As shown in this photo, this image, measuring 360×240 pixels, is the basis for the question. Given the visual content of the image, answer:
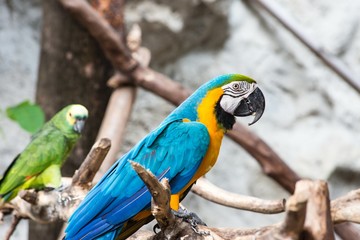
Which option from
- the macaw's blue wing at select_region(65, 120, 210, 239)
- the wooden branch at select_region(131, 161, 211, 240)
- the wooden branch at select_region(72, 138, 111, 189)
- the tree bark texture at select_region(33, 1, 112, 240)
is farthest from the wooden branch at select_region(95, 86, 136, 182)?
the wooden branch at select_region(131, 161, 211, 240)

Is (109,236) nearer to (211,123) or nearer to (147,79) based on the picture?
(211,123)

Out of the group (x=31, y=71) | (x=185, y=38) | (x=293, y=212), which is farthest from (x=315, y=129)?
(x=293, y=212)

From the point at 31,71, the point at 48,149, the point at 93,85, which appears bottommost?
the point at 48,149

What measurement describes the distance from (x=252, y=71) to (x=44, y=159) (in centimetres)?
120

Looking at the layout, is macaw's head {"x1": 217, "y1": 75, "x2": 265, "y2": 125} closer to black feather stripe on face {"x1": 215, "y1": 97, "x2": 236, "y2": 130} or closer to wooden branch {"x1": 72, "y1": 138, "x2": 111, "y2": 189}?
black feather stripe on face {"x1": 215, "y1": 97, "x2": 236, "y2": 130}

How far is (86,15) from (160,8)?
572 mm

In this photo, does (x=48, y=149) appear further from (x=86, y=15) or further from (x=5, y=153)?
(x=5, y=153)

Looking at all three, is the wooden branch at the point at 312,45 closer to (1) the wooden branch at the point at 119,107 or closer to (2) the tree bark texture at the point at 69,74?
(1) the wooden branch at the point at 119,107

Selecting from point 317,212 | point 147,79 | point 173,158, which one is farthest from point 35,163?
point 317,212

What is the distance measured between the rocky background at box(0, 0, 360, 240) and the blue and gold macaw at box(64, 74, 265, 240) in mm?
1376

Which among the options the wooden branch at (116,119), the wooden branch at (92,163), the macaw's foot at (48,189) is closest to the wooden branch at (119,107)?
the wooden branch at (116,119)

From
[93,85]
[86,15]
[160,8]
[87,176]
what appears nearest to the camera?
[87,176]

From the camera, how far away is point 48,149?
1.62m

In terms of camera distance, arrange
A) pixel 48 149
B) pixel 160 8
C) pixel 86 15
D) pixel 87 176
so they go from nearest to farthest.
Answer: pixel 87 176, pixel 48 149, pixel 86 15, pixel 160 8
